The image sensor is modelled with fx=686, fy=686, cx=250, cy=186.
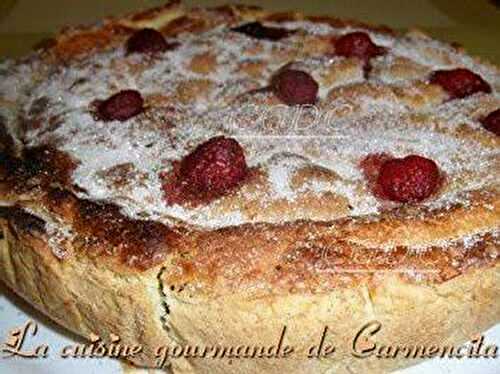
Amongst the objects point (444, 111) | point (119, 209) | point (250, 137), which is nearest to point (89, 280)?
point (119, 209)

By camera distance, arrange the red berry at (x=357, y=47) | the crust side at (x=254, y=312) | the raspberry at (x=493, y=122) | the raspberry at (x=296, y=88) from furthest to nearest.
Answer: the red berry at (x=357, y=47) < the raspberry at (x=296, y=88) < the raspberry at (x=493, y=122) < the crust side at (x=254, y=312)

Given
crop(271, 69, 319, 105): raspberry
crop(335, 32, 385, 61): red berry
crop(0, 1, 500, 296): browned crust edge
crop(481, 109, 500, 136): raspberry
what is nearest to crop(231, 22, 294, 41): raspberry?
crop(335, 32, 385, 61): red berry

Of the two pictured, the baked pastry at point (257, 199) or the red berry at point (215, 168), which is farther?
the red berry at point (215, 168)

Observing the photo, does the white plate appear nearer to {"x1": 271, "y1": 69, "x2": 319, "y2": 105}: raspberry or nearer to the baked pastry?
the baked pastry

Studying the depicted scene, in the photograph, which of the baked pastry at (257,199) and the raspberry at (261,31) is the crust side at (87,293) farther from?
the raspberry at (261,31)

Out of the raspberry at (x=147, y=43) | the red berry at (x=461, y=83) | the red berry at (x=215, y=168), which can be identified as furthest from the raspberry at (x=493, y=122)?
the raspberry at (x=147, y=43)

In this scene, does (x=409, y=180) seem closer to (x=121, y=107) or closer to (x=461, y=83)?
(x=461, y=83)

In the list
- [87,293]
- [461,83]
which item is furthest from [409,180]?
[87,293]

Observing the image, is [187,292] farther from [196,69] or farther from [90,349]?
[196,69]
